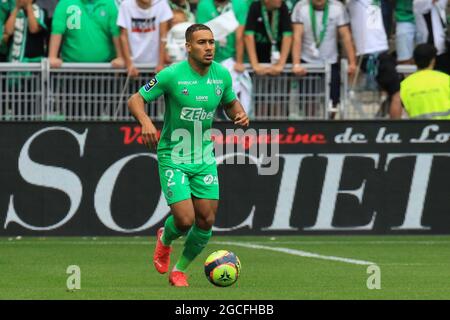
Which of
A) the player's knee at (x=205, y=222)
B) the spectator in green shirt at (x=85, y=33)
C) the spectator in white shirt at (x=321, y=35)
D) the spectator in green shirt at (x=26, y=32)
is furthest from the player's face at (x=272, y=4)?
the player's knee at (x=205, y=222)

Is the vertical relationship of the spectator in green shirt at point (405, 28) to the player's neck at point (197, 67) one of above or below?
below

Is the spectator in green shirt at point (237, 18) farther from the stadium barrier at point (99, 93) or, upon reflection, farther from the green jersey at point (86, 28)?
the green jersey at point (86, 28)

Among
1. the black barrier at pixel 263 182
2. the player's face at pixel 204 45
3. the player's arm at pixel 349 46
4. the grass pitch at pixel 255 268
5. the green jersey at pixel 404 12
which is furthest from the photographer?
the green jersey at pixel 404 12

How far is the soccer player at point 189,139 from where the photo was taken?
503 inches

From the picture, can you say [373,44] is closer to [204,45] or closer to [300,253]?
[300,253]

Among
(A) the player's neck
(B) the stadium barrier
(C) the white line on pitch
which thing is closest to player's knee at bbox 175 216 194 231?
(A) the player's neck

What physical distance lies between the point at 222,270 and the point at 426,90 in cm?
720

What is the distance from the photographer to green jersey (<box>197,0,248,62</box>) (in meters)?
19.0

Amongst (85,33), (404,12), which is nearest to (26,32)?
(85,33)

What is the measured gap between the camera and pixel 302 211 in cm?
1834

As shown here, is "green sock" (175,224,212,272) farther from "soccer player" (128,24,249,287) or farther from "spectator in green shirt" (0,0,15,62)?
"spectator in green shirt" (0,0,15,62)

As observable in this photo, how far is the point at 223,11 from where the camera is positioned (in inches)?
746

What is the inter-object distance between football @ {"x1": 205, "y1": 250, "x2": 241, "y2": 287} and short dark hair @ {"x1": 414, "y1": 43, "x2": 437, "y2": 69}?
6.98m
